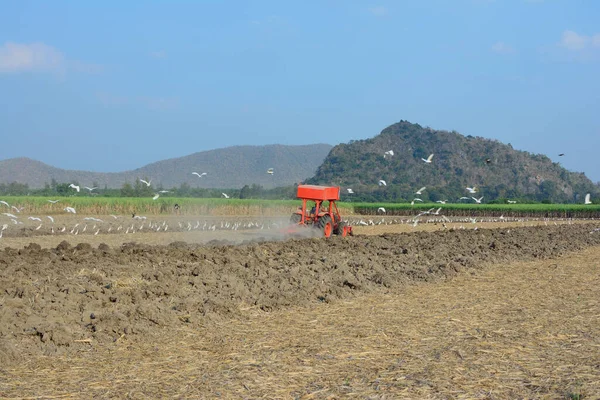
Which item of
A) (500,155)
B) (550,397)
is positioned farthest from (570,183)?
(550,397)

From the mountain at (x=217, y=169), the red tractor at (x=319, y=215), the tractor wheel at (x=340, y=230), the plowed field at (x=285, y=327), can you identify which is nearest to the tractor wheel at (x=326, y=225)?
the red tractor at (x=319, y=215)

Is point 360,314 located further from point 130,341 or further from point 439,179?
point 439,179

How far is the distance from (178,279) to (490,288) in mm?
6043

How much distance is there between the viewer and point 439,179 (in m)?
114

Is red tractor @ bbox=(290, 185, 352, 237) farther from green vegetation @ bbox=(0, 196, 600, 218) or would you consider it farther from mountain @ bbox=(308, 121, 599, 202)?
mountain @ bbox=(308, 121, 599, 202)

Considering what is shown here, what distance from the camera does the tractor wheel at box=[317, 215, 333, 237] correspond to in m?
24.1

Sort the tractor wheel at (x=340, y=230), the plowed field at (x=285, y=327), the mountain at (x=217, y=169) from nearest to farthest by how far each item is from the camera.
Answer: the plowed field at (x=285, y=327), the tractor wheel at (x=340, y=230), the mountain at (x=217, y=169)

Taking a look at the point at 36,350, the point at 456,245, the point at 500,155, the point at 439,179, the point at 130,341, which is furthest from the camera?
the point at 500,155

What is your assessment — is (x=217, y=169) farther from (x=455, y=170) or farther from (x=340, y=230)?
(x=455, y=170)

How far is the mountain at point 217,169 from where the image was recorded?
41.8 meters

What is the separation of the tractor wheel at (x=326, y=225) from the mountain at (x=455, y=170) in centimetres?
6770

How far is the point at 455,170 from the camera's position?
117m

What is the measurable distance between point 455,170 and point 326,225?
96.5 m

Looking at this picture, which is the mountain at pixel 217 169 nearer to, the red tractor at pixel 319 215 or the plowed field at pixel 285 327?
the red tractor at pixel 319 215
